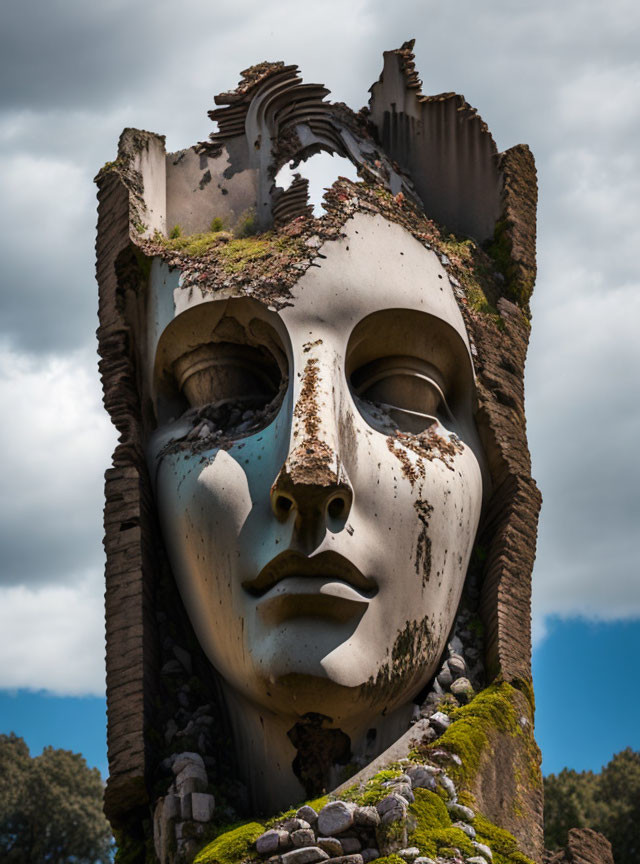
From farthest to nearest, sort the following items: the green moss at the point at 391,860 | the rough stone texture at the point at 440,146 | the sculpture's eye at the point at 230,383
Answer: the rough stone texture at the point at 440,146 < the sculpture's eye at the point at 230,383 < the green moss at the point at 391,860

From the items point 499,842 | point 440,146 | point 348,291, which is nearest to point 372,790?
point 499,842

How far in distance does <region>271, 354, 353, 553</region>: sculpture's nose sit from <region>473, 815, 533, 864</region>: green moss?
1.84 meters

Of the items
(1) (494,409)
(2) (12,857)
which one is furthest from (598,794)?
(1) (494,409)

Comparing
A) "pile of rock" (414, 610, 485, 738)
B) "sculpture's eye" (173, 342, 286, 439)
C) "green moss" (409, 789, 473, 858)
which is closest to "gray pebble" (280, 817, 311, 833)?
"green moss" (409, 789, 473, 858)

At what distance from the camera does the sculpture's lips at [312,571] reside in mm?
8750

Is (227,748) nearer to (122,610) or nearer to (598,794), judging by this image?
(122,610)

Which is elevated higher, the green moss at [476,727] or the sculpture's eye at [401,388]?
the sculpture's eye at [401,388]

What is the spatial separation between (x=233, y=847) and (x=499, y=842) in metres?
1.48

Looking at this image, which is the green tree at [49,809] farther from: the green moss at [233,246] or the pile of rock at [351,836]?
the pile of rock at [351,836]

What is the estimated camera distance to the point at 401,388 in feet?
32.4

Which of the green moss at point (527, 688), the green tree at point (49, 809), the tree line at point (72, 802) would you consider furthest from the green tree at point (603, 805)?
the green moss at point (527, 688)

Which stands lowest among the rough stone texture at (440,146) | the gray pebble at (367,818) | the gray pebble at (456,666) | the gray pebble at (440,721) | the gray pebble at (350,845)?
the gray pebble at (350,845)

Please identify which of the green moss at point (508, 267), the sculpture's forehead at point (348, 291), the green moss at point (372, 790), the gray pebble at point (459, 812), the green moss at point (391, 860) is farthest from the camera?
the green moss at point (508, 267)

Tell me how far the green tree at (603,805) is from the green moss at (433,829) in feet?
31.8
